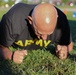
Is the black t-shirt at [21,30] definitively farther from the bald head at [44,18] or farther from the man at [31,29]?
the bald head at [44,18]

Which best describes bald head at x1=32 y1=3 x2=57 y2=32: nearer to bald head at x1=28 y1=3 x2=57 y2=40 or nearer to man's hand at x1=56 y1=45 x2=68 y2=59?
bald head at x1=28 y1=3 x2=57 y2=40

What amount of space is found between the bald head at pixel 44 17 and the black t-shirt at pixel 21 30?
16.0 inches

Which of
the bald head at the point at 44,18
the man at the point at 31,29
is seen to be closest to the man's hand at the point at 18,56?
A: the man at the point at 31,29

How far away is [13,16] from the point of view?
11.7 feet

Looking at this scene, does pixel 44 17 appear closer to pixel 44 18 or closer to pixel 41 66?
pixel 44 18

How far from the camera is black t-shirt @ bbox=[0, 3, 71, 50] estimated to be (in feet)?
11.6

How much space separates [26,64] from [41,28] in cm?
58

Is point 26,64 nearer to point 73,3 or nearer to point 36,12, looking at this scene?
point 36,12

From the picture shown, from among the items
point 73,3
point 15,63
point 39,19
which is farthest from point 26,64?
point 73,3

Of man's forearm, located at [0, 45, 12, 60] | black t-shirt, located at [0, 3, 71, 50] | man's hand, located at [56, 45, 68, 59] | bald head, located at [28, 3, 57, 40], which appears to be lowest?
man's hand, located at [56, 45, 68, 59]

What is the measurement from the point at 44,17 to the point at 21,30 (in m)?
0.56

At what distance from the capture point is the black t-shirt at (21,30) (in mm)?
3551

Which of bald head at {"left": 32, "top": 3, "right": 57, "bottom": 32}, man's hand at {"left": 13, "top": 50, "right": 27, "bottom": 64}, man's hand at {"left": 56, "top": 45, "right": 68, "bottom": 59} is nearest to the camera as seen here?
bald head at {"left": 32, "top": 3, "right": 57, "bottom": 32}

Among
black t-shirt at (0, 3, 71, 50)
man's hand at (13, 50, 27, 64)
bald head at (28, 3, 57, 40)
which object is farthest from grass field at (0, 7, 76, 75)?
bald head at (28, 3, 57, 40)
